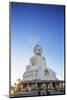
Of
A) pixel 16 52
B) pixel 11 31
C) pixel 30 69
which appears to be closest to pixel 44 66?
pixel 30 69

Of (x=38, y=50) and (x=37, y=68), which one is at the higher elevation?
(x=38, y=50)

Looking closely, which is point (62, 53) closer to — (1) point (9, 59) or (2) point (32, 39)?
(2) point (32, 39)

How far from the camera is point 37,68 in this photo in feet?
7.57

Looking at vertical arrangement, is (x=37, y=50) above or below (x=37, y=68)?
above

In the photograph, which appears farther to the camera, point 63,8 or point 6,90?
point 63,8

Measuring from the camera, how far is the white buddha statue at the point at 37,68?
2.28m

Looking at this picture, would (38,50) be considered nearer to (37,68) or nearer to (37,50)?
(37,50)

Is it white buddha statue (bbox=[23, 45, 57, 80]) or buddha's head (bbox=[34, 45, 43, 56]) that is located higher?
buddha's head (bbox=[34, 45, 43, 56])

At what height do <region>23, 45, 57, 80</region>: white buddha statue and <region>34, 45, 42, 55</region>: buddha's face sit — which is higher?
<region>34, 45, 42, 55</region>: buddha's face

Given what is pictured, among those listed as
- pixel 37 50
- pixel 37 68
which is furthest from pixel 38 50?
pixel 37 68

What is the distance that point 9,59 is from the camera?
87.7 inches

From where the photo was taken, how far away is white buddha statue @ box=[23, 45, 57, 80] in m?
2.28

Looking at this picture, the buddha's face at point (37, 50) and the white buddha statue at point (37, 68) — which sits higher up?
the buddha's face at point (37, 50)

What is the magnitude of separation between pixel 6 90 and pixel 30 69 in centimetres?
27
